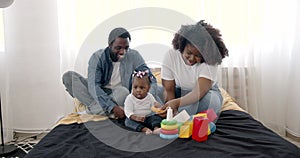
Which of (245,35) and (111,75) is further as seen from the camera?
(245,35)

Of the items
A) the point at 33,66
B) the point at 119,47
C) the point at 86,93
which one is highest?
the point at 119,47

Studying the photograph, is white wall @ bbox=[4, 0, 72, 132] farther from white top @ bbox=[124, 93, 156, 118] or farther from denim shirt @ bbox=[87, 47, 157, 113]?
white top @ bbox=[124, 93, 156, 118]

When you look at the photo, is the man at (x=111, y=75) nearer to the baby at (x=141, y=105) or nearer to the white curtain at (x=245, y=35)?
the baby at (x=141, y=105)

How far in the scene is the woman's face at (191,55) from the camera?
6.32 ft

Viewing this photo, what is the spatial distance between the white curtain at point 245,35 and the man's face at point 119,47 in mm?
376

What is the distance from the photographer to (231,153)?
1.40 m

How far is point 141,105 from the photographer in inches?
72.2

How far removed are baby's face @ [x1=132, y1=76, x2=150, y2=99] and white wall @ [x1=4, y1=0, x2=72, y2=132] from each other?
1.02 metres

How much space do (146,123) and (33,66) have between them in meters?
1.25

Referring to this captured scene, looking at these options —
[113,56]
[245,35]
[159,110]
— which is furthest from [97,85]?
[245,35]

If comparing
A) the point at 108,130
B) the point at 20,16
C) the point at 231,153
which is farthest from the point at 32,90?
the point at 231,153

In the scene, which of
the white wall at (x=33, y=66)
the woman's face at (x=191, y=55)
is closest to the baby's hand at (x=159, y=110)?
the woman's face at (x=191, y=55)

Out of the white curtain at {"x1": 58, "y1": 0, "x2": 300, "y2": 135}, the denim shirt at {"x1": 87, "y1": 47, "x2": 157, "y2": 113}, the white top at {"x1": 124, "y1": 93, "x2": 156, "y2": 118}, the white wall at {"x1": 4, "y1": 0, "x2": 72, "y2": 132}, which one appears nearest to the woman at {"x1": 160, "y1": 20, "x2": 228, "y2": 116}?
the white top at {"x1": 124, "y1": 93, "x2": 156, "y2": 118}

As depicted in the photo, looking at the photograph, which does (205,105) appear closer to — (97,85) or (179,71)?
(179,71)
